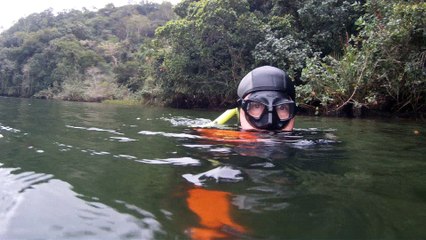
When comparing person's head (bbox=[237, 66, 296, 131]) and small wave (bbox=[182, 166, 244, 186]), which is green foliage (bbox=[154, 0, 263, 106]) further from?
small wave (bbox=[182, 166, 244, 186])

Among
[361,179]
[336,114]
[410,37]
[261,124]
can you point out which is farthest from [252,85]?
[336,114]

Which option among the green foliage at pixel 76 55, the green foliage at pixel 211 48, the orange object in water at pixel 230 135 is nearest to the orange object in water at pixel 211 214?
the orange object in water at pixel 230 135

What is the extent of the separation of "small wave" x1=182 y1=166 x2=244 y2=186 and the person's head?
1315mm

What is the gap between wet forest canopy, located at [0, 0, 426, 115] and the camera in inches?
309

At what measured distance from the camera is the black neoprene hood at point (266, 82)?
3.95 meters

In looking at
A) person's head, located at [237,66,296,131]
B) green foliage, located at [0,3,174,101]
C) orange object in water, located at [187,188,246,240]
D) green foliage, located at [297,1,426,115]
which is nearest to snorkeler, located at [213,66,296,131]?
person's head, located at [237,66,296,131]

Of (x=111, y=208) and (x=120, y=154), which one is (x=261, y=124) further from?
(x=111, y=208)

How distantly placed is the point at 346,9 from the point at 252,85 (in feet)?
32.5

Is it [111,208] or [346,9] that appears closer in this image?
[111,208]

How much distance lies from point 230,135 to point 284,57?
29.8ft

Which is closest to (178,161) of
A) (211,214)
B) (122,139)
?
(211,214)

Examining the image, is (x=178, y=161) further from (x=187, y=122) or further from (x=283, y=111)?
(x=187, y=122)

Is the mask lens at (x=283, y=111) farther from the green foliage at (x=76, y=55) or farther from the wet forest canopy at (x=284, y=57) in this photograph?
the green foliage at (x=76, y=55)

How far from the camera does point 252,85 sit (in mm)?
4020
